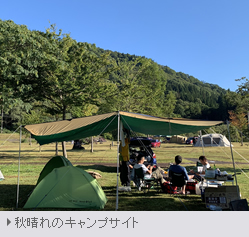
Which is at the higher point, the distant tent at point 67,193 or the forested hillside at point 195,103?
the forested hillside at point 195,103

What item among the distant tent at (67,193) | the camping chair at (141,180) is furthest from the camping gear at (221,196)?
the distant tent at (67,193)

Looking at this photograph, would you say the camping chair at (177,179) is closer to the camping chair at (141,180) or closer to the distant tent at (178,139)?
the camping chair at (141,180)

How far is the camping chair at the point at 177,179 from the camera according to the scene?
6.66 metres

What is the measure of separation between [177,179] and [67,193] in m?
2.99

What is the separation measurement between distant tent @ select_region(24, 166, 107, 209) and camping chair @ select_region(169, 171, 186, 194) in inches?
80.3

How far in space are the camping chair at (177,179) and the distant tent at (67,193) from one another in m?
2.04

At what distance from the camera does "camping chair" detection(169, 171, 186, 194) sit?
262 inches

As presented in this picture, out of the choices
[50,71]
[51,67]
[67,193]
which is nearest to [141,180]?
[67,193]

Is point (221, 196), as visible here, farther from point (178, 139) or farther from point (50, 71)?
point (178, 139)

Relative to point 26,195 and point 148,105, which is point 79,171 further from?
point 148,105

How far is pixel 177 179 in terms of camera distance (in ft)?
22.1

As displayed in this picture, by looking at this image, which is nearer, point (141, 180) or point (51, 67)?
point (141, 180)

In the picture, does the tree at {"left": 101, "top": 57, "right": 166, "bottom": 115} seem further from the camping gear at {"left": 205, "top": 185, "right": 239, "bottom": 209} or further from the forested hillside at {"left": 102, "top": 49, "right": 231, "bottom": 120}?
the forested hillside at {"left": 102, "top": 49, "right": 231, "bottom": 120}

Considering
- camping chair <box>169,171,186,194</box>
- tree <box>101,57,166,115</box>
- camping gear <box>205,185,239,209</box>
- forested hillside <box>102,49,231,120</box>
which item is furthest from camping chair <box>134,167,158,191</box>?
forested hillside <box>102,49,231,120</box>
